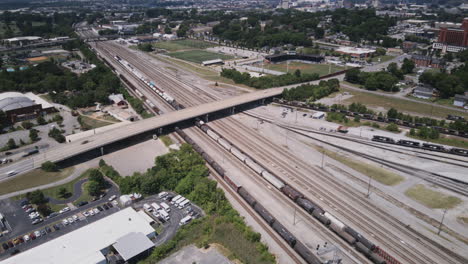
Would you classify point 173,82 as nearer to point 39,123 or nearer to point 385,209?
point 39,123

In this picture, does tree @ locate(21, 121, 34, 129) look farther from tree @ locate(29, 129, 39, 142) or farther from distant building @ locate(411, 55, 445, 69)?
distant building @ locate(411, 55, 445, 69)

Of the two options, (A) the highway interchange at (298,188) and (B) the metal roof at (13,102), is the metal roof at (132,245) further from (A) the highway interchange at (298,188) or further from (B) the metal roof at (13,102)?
(B) the metal roof at (13,102)

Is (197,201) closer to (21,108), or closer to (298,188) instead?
(298,188)

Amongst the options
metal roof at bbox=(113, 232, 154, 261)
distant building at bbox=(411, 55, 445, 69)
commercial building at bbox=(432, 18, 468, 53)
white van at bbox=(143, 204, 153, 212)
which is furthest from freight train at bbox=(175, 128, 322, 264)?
commercial building at bbox=(432, 18, 468, 53)

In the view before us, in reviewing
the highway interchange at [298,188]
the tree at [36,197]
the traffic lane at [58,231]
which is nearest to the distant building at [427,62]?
the highway interchange at [298,188]

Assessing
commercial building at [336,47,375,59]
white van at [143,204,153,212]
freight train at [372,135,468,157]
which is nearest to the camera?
white van at [143,204,153,212]

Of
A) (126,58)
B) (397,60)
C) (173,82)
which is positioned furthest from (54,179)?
(397,60)
